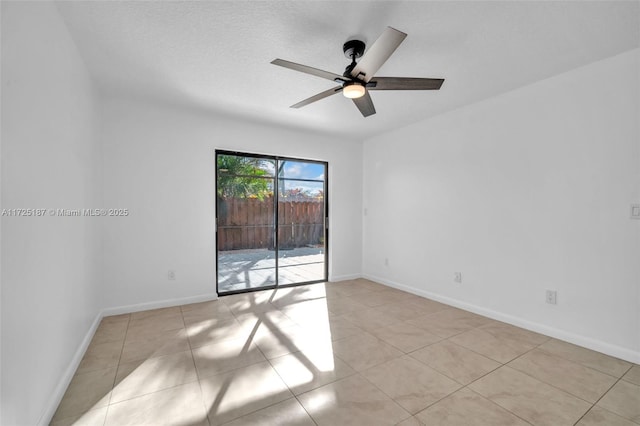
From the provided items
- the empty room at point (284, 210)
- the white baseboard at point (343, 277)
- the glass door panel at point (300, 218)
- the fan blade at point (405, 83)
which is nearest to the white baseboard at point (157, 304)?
the empty room at point (284, 210)

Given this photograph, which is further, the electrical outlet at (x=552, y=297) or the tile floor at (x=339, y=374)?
the electrical outlet at (x=552, y=297)

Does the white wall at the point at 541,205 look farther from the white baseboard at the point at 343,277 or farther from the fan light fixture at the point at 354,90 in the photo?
the fan light fixture at the point at 354,90

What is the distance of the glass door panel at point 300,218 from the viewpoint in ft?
15.2

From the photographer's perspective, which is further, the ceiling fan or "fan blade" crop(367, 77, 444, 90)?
"fan blade" crop(367, 77, 444, 90)

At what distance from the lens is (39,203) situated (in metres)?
1.63

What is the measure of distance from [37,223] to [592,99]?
4.29 metres

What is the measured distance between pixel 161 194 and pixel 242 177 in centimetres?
113

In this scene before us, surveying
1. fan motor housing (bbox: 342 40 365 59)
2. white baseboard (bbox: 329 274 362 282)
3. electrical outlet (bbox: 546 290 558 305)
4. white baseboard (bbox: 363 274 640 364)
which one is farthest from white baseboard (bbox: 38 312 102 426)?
electrical outlet (bbox: 546 290 558 305)

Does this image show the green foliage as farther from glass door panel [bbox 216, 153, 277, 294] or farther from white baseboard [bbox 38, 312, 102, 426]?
white baseboard [bbox 38, 312, 102, 426]

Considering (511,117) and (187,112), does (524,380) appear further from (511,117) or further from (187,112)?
(187,112)

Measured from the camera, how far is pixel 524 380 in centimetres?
205

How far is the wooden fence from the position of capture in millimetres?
4184

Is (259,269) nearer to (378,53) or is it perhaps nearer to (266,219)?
(266,219)

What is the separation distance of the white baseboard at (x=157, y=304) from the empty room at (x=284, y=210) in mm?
26
